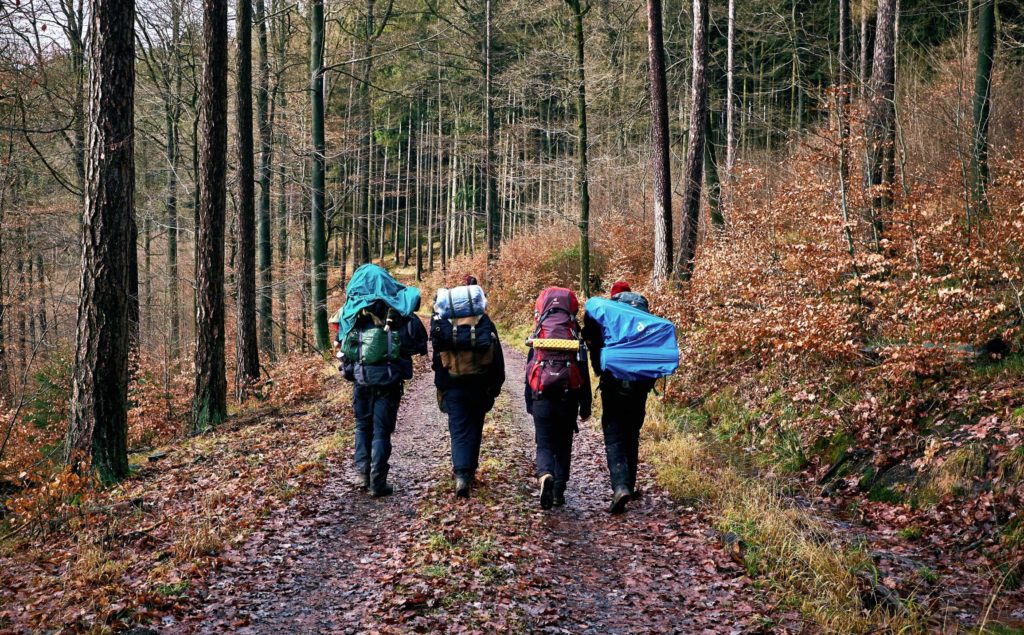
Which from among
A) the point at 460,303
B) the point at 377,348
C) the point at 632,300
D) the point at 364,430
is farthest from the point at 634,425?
the point at 364,430

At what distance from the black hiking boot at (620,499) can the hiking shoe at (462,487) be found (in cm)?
143

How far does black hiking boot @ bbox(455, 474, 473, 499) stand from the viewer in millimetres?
6480

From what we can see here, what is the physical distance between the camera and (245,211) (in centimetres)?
1273

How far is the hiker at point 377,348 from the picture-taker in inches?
267

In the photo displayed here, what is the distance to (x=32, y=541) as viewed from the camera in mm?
5844

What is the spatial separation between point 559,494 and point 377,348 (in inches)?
93.4

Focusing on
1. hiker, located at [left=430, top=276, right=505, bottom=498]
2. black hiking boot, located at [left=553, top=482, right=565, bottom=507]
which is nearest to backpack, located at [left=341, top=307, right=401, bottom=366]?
hiker, located at [left=430, top=276, right=505, bottom=498]

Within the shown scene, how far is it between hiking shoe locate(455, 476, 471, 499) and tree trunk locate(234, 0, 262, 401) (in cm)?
773

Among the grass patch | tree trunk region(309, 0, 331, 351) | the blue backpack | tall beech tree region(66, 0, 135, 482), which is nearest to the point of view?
the grass patch

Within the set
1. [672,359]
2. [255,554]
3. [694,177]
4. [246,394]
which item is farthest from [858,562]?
[246,394]

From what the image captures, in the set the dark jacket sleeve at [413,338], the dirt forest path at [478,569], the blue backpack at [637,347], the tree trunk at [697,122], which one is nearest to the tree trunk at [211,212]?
the dirt forest path at [478,569]

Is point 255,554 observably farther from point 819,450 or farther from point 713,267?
point 713,267

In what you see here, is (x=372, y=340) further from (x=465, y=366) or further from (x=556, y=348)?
(x=556, y=348)

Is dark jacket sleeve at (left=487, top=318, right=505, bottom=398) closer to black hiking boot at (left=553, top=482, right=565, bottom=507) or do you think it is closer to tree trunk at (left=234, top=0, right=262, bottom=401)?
black hiking boot at (left=553, top=482, right=565, bottom=507)
